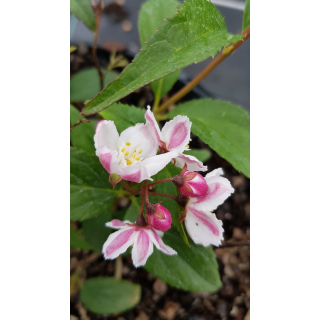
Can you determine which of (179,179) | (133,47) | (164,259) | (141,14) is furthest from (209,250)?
(133,47)

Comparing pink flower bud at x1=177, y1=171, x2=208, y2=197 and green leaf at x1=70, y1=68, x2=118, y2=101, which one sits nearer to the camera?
pink flower bud at x1=177, y1=171, x2=208, y2=197

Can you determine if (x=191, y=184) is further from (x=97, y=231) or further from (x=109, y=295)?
(x=109, y=295)

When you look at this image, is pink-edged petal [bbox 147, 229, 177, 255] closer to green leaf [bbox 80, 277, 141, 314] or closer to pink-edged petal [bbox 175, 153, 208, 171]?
pink-edged petal [bbox 175, 153, 208, 171]

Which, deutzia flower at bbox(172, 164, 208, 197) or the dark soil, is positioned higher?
deutzia flower at bbox(172, 164, 208, 197)

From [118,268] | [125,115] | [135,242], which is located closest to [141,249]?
[135,242]

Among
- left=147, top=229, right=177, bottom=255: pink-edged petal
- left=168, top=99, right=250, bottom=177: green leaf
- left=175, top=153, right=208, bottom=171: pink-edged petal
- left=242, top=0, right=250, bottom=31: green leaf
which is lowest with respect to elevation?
left=168, top=99, right=250, bottom=177: green leaf

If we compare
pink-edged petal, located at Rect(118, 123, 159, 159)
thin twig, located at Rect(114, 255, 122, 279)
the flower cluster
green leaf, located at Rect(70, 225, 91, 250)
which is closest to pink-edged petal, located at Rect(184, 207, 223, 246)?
the flower cluster

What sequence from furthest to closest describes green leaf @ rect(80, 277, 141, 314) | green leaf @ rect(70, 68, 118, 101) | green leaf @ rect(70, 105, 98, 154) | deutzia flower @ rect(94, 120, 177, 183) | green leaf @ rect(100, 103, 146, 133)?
green leaf @ rect(70, 68, 118, 101), green leaf @ rect(80, 277, 141, 314), green leaf @ rect(70, 105, 98, 154), green leaf @ rect(100, 103, 146, 133), deutzia flower @ rect(94, 120, 177, 183)
